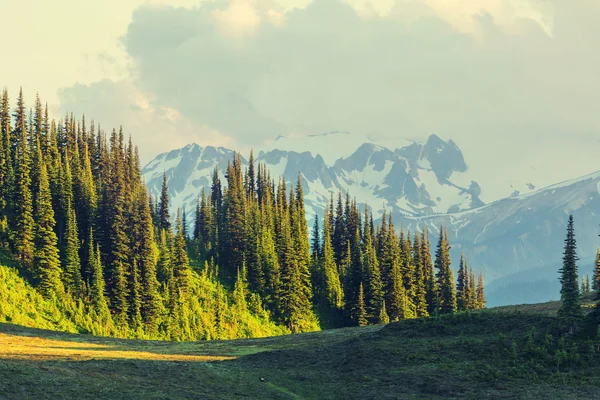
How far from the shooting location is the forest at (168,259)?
9762cm

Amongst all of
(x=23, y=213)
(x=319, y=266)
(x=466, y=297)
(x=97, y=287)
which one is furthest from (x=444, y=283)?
(x=23, y=213)

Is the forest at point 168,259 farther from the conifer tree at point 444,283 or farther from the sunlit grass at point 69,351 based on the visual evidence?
the sunlit grass at point 69,351

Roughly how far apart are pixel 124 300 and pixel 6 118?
166 ft

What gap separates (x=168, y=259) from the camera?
116 m

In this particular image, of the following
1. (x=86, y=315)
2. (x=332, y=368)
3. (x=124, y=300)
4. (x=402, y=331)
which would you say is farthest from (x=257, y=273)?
(x=332, y=368)

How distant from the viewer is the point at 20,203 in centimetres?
10050

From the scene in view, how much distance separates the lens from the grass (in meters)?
39.8

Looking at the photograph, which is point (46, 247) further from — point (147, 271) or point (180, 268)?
point (180, 268)

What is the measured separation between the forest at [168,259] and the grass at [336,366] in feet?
104

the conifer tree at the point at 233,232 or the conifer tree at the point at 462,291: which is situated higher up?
the conifer tree at the point at 233,232

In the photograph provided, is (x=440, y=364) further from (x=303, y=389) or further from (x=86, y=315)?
(x=86, y=315)

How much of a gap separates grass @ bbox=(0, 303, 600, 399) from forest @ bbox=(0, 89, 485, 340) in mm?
31642

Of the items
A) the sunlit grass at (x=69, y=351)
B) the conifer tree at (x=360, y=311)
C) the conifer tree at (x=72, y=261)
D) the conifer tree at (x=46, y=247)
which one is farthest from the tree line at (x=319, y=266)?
the sunlit grass at (x=69, y=351)

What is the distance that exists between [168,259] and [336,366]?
6792cm
